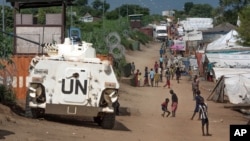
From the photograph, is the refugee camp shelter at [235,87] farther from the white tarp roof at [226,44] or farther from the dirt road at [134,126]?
the white tarp roof at [226,44]

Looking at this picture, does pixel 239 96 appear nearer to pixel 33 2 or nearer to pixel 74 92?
pixel 33 2

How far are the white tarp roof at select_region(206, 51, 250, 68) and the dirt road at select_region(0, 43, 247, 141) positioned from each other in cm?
641

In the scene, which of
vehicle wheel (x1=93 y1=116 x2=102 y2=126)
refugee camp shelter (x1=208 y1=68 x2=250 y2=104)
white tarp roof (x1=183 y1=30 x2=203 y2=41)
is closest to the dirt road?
vehicle wheel (x1=93 y1=116 x2=102 y2=126)

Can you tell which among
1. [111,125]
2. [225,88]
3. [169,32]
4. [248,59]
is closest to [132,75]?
[248,59]

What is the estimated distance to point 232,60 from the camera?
45.4 metres

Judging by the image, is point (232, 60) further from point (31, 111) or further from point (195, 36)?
point (195, 36)

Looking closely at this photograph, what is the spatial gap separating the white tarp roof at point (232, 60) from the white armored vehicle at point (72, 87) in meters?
24.8

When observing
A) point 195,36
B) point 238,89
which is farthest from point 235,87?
point 195,36

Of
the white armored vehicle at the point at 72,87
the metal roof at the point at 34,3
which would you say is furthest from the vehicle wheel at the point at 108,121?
the metal roof at the point at 34,3

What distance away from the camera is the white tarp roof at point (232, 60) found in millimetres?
44094

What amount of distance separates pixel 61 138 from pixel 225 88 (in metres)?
20.8

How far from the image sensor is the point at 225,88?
36.2 m

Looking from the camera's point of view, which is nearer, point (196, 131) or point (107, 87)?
point (107, 87)

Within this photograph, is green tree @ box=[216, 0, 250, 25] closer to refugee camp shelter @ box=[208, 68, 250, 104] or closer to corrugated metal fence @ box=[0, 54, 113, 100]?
refugee camp shelter @ box=[208, 68, 250, 104]
